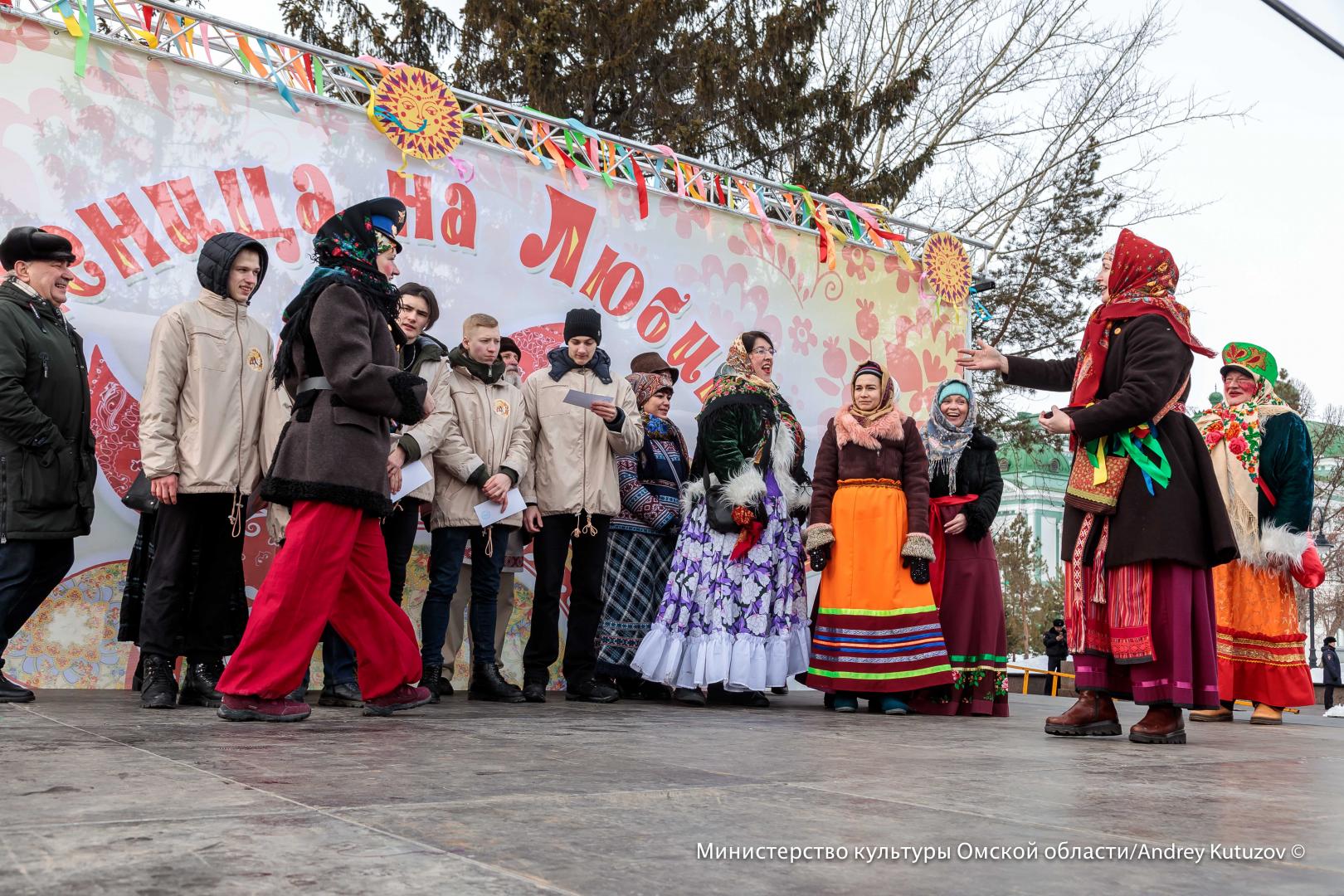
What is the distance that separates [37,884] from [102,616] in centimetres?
404

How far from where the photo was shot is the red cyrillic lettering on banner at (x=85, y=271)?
5.01 meters

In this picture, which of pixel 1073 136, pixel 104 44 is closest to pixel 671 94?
pixel 1073 136

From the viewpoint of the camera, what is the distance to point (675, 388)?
7051 millimetres

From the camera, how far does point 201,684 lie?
439 cm

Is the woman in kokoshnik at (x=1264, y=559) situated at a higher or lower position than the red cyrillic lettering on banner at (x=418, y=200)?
lower

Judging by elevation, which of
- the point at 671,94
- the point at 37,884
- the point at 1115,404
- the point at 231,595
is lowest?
the point at 37,884

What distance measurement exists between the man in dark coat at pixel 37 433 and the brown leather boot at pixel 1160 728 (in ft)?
12.3

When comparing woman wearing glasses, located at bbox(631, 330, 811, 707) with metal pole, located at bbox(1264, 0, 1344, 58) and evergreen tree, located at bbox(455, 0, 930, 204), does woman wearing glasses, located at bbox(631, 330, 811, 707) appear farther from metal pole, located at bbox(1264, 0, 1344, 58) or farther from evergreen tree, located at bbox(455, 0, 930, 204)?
evergreen tree, located at bbox(455, 0, 930, 204)

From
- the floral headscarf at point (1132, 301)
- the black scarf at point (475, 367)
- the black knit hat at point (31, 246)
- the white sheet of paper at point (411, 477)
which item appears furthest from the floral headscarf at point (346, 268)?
the floral headscarf at point (1132, 301)

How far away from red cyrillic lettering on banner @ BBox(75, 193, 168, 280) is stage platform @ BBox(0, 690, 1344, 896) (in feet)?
7.41

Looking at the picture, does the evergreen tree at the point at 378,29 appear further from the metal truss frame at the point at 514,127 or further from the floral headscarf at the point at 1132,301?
the floral headscarf at the point at 1132,301

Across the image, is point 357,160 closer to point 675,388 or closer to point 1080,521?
point 675,388

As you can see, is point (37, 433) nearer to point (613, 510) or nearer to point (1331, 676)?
point (613, 510)

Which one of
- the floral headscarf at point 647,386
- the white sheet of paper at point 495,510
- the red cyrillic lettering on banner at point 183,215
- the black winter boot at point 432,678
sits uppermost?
the red cyrillic lettering on banner at point 183,215
